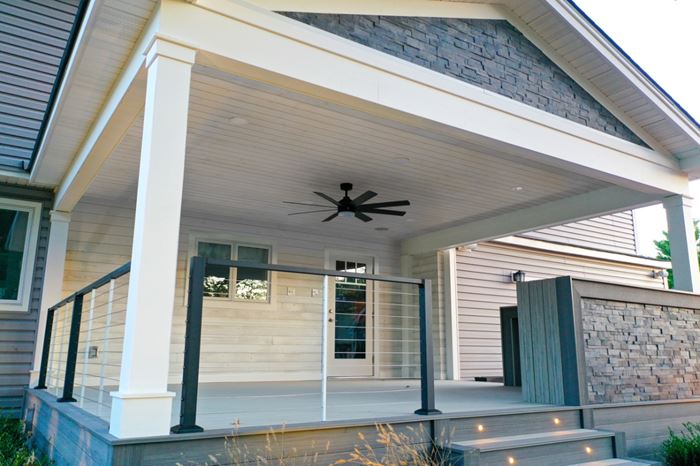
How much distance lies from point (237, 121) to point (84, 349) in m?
2.72

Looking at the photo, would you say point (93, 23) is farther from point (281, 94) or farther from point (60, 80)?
point (281, 94)

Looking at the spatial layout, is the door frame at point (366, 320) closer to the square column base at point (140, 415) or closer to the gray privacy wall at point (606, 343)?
the gray privacy wall at point (606, 343)

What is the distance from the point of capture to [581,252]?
1113 cm

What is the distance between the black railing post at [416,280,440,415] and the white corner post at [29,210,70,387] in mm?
4602

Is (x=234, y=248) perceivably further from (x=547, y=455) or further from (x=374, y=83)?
(x=547, y=455)

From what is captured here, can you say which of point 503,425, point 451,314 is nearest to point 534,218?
point 451,314

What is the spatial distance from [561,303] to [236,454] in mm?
3342

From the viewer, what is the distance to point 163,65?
320cm

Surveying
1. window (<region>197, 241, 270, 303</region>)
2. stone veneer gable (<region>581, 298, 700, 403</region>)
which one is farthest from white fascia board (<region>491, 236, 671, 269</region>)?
window (<region>197, 241, 270, 303</region>)

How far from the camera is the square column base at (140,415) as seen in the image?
271cm

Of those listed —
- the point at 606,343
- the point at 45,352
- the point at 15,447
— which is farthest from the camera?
the point at 45,352

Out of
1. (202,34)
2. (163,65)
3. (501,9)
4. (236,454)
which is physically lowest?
(236,454)

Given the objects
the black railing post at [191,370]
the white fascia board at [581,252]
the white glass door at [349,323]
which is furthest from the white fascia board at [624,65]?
the white glass door at [349,323]

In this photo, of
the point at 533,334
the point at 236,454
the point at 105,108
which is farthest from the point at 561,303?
the point at 105,108
